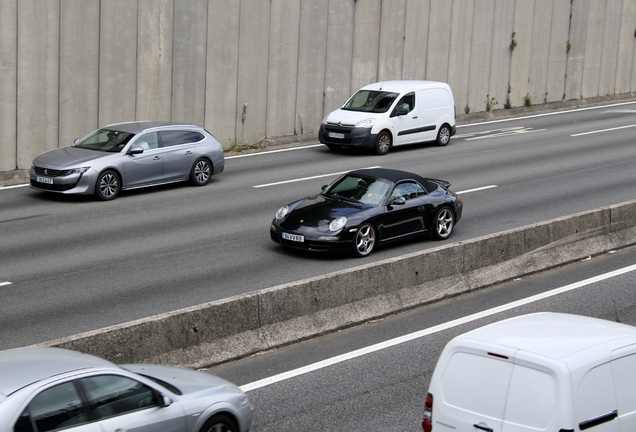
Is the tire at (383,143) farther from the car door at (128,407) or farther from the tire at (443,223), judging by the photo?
the car door at (128,407)

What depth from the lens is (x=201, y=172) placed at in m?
20.4

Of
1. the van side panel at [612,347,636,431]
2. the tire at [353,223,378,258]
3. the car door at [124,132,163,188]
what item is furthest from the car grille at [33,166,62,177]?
the van side panel at [612,347,636,431]

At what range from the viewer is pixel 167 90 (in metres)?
24.5

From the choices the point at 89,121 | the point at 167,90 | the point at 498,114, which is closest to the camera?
the point at 89,121

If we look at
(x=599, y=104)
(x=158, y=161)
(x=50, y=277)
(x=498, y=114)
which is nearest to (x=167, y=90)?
(x=158, y=161)

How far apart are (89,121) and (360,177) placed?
1004 centimetres

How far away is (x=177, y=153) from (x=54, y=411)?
1412cm

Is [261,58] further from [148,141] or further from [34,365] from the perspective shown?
[34,365]

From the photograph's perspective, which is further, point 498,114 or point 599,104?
point 599,104

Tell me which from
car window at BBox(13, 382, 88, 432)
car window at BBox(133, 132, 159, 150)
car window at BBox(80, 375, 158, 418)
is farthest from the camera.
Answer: car window at BBox(133, 132, 159, 150)

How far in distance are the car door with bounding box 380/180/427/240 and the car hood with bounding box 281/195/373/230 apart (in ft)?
1.52

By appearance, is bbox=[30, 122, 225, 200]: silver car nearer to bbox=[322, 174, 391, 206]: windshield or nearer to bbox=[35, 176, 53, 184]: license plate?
bbox=[35, 176, 53, 184]: license plate

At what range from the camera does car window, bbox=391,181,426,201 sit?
1516 cm

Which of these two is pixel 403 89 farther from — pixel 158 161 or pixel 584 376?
pixel 584 376
